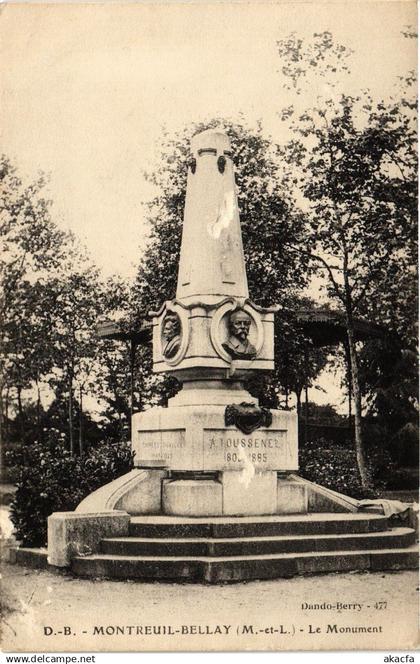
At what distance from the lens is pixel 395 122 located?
17.4 m

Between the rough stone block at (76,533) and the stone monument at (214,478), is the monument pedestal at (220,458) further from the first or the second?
the rough stone block at (76,533)

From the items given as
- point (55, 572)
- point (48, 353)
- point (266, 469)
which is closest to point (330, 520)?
point (266, 469)

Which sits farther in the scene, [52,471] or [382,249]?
[382,249]

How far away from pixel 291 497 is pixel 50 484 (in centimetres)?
326

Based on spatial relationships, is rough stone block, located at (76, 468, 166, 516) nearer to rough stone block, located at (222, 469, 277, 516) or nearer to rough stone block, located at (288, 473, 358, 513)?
rough stone block, located at (222, 469, 277, 516)

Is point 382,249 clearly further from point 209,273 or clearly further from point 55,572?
point 55,572

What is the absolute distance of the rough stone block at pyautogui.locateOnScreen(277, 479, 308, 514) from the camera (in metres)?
11.7

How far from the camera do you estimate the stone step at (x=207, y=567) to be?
9.67 m

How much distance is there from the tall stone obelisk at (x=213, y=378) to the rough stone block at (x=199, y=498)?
0.04ft

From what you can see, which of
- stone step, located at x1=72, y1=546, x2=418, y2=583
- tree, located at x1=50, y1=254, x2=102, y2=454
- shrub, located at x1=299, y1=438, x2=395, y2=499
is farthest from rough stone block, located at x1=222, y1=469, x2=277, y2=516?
tree, located at x1=50, y1=254, x2=102, y2=454

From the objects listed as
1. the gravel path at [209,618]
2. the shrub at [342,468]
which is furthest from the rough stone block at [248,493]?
the shrub at [342,468]

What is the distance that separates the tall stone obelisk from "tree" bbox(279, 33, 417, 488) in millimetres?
5164

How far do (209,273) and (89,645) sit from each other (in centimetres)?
538

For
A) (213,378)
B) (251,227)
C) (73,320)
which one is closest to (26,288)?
(73,320)
